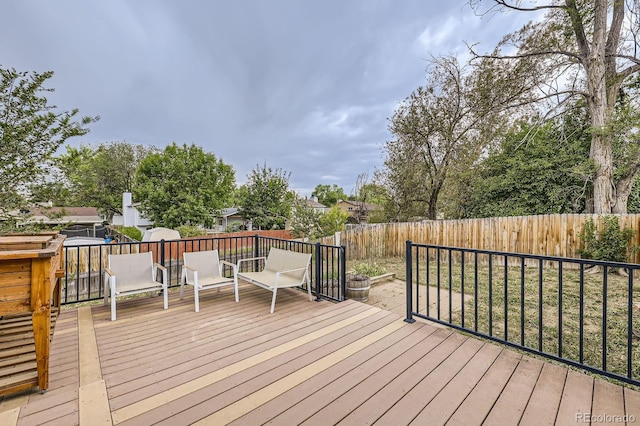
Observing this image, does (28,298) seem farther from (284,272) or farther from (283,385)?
(284,272)

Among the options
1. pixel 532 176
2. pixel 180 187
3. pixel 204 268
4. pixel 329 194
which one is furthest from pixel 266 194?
pixel 329 194

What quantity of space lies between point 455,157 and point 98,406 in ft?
39.4

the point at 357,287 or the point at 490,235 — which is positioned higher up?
the point at 490,235

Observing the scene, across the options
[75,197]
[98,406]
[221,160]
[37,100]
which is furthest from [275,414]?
[221,160]

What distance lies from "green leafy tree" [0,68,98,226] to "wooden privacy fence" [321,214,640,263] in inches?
295

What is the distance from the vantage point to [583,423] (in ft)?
5.35

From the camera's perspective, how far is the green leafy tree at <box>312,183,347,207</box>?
49.7m

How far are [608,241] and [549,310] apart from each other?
434cm

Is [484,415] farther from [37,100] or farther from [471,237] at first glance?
[471,237]

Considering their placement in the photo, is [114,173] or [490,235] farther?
[114,173]

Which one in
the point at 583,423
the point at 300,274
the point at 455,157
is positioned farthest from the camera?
the point at 455,157

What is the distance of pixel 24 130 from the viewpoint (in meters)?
3.90

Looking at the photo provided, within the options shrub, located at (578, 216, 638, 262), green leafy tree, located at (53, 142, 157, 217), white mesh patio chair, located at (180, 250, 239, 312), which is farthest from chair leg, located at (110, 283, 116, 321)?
green leafy tree, located at (53, 142, 157, 217)

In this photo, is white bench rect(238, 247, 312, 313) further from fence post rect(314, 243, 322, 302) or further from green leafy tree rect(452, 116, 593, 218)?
green leafy tree rect(452, 116, 593, 218)
